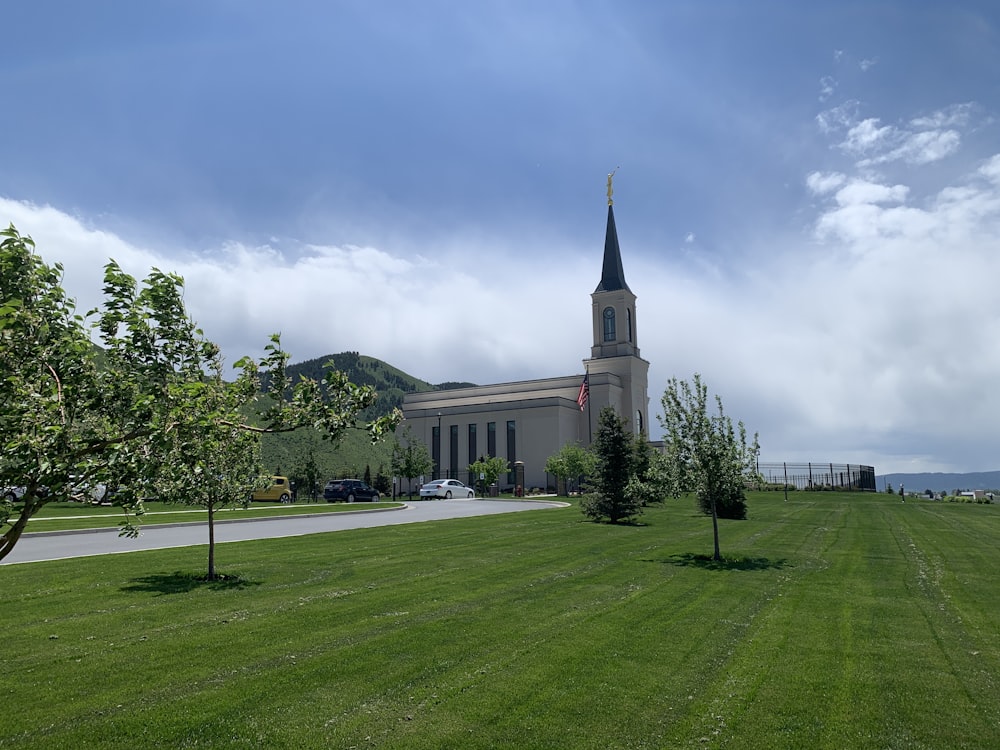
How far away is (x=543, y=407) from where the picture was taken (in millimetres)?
72312

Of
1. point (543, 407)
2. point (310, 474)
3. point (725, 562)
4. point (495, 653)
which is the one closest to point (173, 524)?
point (725, 562)

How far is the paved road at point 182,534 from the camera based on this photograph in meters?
16.2

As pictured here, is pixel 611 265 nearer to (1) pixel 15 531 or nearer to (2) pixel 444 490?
(2) pixel 444 490

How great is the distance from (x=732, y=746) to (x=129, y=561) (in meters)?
13.4

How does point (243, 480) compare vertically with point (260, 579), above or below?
above

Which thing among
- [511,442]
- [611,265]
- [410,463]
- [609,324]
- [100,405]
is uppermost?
[611,265]

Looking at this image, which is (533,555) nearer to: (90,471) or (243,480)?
(243,480)

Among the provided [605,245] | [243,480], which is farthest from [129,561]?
[605,245]

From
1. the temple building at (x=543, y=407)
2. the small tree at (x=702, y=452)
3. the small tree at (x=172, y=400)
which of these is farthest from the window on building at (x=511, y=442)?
the small tree at (x=172, y=400)

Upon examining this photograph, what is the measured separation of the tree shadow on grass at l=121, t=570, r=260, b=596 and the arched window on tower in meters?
Answer: 73.3

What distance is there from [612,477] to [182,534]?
15223 mm

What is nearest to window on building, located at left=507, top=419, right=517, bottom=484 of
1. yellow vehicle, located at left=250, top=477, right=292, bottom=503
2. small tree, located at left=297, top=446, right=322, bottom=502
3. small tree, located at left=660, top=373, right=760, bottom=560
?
small tree, located at left=297, top=446, right=322, bottom=502

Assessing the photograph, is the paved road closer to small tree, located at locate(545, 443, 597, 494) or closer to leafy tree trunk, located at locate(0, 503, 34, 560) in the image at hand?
leafy tree trunk, located at locate(0, 503, 34, 560)

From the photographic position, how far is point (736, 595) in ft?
39.6
